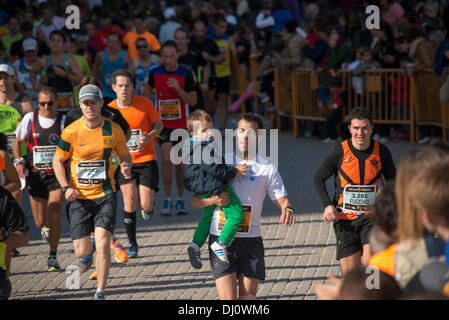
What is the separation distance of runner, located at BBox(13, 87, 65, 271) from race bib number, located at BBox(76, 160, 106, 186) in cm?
111

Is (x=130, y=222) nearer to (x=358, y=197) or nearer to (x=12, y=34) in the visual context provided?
(x=358, y=197)

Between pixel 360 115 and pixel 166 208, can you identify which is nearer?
pixel 360 115

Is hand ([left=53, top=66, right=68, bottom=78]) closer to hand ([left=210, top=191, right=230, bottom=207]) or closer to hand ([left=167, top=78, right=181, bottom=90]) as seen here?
hand ([left=167, top=78, right=181, bottom=90])

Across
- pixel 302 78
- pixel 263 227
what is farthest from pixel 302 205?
pixel 302 78

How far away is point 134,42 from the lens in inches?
637

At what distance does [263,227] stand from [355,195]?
3.38 metres

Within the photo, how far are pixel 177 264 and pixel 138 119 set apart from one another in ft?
5.25

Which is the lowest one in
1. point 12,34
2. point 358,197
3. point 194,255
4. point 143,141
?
point 194,255

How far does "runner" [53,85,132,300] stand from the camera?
6.82 meters

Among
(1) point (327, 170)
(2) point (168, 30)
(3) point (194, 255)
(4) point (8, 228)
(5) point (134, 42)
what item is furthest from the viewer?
(2) point (168, 30)

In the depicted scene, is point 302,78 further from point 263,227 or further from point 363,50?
point 263,227

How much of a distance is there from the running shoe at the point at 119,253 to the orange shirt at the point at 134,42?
7.54 meters

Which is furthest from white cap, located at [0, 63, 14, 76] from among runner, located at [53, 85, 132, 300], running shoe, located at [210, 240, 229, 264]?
running shoe, located at [210, 240, 229, 264]

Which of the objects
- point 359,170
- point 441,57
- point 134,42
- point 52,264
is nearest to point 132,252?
point 52,264
